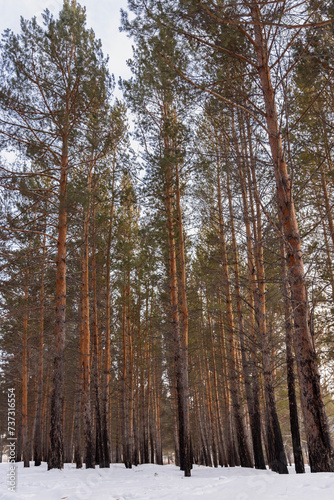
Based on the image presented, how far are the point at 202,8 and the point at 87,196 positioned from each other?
15.8ft

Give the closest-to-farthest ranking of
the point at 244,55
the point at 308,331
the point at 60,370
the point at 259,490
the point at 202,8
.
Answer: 1. the point at 259,490
2. the point at 308,331
3. the point at 202,8
4. the point at 244,55
5. the point at 60,370

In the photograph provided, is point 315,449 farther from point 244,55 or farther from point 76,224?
point 76,224

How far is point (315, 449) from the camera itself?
463cm

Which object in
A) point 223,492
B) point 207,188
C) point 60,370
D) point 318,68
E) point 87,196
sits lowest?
point 223,492

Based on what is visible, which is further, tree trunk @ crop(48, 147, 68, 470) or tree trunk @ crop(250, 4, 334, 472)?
tree trunk @ crop(48, 147, 68, 470)

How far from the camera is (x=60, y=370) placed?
857 centimetres

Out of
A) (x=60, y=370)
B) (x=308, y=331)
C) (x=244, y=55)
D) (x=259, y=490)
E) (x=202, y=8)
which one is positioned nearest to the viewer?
(x=259, y=490)

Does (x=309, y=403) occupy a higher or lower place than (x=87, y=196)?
lower

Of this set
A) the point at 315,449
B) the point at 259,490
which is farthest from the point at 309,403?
the point at 259,490

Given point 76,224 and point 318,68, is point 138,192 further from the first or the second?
point 318,68

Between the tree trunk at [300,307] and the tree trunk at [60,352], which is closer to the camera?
the tree trunk at [300,307]

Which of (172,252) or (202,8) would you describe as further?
(172,252)

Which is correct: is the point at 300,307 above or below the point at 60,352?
above

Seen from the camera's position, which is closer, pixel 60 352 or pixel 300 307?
pixel 300 307
